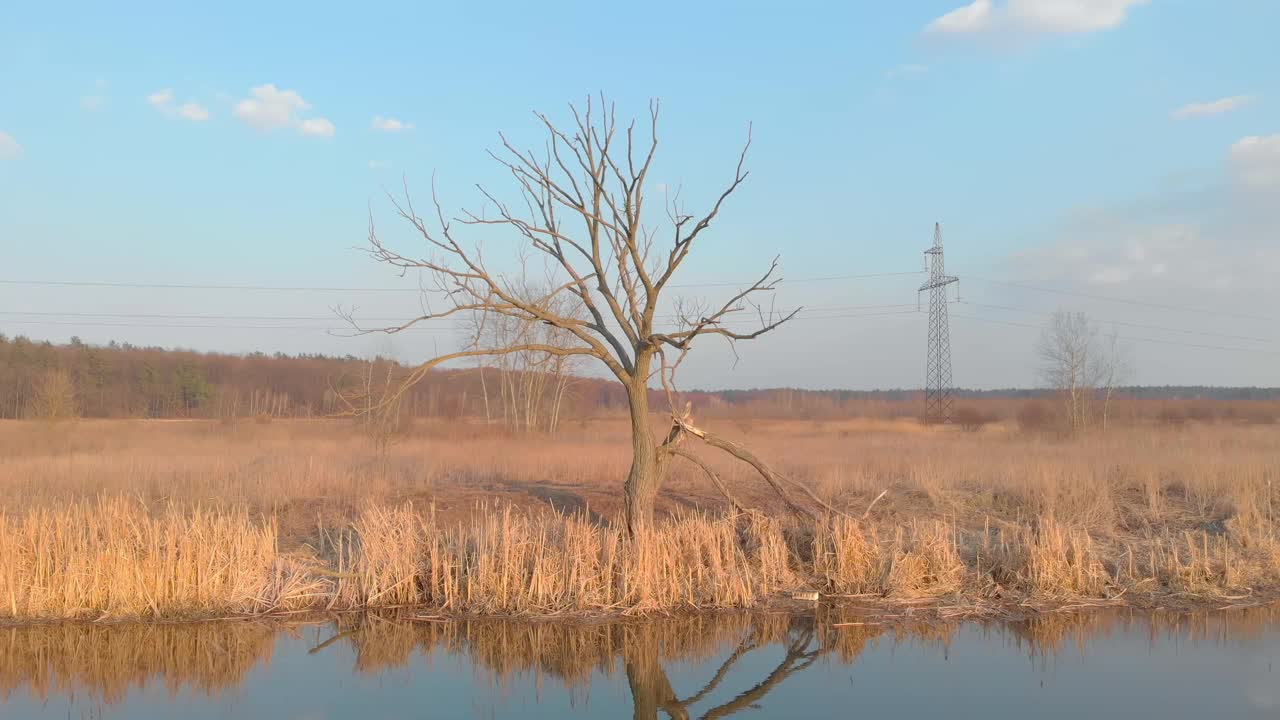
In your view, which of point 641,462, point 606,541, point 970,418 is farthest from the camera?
point 970,418

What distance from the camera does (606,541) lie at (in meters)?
8.99

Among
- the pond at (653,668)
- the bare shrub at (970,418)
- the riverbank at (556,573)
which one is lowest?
the pond at (653,668)

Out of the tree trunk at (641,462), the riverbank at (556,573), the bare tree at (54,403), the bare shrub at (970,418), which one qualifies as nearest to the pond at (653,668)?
the riverbank at (556,573)

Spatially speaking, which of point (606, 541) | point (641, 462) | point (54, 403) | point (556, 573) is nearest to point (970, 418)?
point (641, 462)

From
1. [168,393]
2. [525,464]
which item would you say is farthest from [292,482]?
[168,393]

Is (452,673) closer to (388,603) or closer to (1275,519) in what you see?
(388,603)

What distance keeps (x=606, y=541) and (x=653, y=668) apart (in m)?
1.96

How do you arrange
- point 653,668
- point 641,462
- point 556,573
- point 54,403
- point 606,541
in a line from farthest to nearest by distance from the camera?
point 54,403 < point 641,462 < point 606,541 < point 556,573 < point 653,668

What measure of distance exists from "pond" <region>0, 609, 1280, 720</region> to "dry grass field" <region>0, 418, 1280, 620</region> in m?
0.40

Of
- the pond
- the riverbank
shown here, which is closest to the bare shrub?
the riverbank

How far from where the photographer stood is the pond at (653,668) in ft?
21.1

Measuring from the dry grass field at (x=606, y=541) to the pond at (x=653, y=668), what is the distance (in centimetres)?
40

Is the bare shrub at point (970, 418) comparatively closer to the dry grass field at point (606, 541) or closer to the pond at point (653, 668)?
the dry grass field at point (606, 541)

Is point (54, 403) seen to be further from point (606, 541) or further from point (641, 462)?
point (606, 541)
